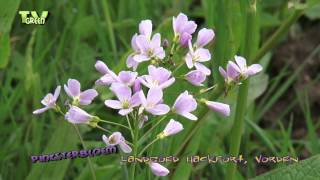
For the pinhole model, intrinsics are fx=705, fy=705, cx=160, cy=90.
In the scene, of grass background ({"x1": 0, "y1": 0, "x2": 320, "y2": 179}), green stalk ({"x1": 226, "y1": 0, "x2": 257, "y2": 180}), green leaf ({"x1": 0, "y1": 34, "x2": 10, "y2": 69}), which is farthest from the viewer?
green leaf ({"x1": 0, "y1": 34, "x2": 10, "y2": 69})

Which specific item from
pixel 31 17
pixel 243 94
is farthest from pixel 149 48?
pixel 31 17

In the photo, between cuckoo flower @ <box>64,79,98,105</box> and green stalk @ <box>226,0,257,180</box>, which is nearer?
cuckoo flower @ <box>64,79,98,105</box>

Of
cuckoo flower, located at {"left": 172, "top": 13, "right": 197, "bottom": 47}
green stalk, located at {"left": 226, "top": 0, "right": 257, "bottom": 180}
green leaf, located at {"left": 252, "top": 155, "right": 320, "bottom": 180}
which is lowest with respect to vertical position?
green leaf, located at {"left": 252, "top": 155, "right": 320, "bottom": 180}

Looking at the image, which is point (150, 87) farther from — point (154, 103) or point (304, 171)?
point (304, 171)

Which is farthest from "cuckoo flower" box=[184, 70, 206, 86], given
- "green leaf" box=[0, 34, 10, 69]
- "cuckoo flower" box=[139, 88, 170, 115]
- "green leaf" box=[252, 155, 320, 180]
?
→ "green leaf" box=[0, 34, 10, 69]

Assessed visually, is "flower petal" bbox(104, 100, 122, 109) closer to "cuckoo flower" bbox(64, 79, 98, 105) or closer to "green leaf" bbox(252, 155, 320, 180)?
"cuckoo flower" bbox(64, 79, 98, 105)

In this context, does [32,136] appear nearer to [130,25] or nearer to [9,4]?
[9,4]

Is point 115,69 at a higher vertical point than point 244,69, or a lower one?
lower

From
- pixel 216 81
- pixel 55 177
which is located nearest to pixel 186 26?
pixel 216 81
